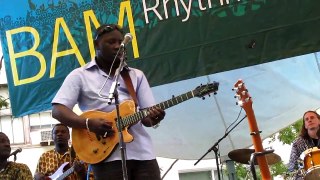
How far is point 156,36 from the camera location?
5.90 m

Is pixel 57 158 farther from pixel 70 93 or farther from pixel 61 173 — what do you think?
pixel 70 93

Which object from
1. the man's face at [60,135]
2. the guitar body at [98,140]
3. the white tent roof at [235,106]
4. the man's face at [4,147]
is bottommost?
the guitar body at [98,140]

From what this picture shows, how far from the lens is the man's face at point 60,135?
19.9 feet

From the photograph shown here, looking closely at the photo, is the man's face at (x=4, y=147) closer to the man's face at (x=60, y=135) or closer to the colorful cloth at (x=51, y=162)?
the colorful cloth at (x=51, y=162)

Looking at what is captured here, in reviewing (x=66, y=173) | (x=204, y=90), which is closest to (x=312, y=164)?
(x=204, y=90)

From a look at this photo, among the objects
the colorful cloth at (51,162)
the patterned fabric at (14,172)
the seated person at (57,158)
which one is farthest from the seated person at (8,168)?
the colorful cloth at (51,162)

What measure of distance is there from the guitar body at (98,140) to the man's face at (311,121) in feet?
12.7

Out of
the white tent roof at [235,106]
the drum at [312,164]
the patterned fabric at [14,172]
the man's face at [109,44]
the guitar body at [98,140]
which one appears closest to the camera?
the guitar body at [98,140]

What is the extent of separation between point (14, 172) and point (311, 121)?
12.9ft

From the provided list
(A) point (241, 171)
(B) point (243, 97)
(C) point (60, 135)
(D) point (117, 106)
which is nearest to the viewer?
(D) point (117, 106)

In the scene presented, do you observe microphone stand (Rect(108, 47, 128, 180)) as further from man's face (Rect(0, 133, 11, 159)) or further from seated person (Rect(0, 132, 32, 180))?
man's face (Rect(0, 133, 11, 159))

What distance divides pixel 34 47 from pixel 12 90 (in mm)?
592

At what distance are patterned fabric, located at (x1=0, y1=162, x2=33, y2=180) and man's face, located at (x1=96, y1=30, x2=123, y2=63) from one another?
7.33 ft

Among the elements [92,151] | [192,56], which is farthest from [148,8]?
[92,151]
